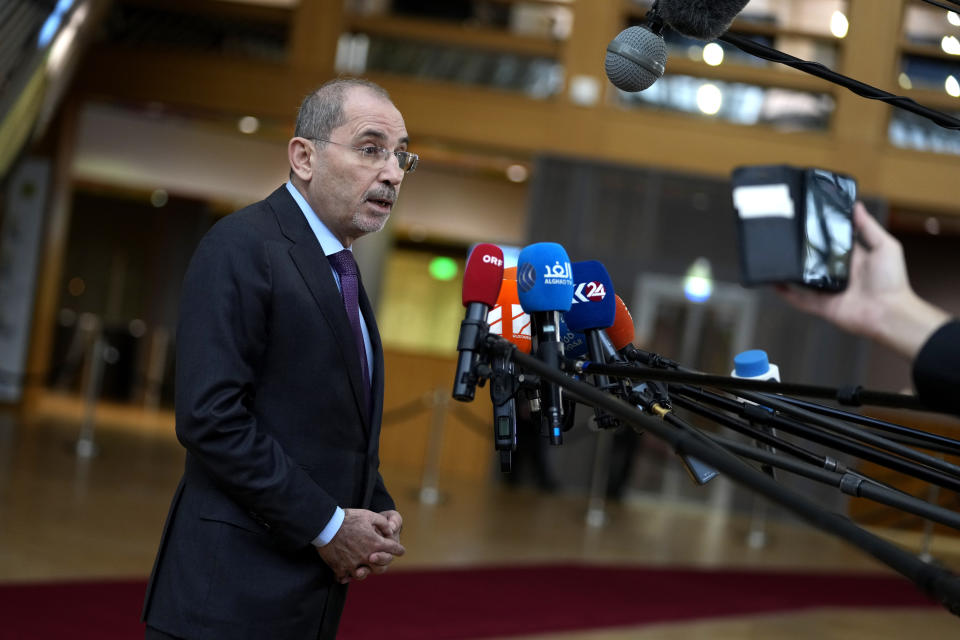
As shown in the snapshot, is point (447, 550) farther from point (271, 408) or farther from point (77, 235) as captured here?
point (77, 235)

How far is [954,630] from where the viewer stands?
6461mm

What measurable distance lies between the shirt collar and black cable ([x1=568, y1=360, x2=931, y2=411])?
798 mm

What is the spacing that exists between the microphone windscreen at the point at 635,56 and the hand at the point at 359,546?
89 cm

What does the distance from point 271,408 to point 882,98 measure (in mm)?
1128

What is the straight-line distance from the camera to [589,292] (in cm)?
184

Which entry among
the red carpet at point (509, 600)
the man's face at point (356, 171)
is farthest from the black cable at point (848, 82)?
the red carpet at point (509, 600)

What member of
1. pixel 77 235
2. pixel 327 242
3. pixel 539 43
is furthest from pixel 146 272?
pixel 327 242

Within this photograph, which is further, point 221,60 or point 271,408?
point 221,60

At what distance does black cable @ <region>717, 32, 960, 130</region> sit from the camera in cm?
143

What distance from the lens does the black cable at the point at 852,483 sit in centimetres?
129

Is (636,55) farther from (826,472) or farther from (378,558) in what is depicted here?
(378,558)

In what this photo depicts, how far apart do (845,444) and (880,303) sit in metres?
0.39

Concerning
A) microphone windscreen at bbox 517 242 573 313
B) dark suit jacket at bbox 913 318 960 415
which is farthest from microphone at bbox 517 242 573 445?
dark suit jacket at bbox 913 318 960 415

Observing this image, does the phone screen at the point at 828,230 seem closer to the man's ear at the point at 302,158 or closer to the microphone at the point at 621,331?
the microphone at the point at 621,331
